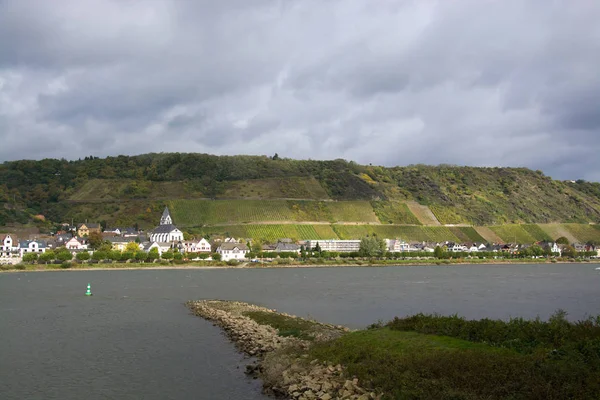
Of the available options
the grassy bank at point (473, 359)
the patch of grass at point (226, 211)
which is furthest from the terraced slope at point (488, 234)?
the grassy bank at point (473, 359)

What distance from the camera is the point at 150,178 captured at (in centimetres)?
17188

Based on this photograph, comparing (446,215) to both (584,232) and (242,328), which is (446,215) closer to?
(584,232)

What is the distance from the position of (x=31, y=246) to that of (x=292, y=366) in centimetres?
10653

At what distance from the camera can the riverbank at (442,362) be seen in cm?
1235

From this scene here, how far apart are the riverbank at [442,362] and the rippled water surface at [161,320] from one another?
7.16ft

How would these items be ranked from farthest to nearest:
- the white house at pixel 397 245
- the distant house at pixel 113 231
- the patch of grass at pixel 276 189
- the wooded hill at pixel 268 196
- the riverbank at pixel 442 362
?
the patch of grass at pixel 276 189 < the wooded hill at pixel 268 196 < the white house at pixel 397 245 < the distant house at pixel 113 231 < the riverbank at pixel 442 362

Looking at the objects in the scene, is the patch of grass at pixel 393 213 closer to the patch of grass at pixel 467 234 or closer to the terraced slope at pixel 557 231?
the patch of grass at pixel 467 234

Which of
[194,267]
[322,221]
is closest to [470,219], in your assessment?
[322,221]

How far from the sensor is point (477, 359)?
1402 centimetres

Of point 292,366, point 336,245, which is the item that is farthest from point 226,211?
point 292,366

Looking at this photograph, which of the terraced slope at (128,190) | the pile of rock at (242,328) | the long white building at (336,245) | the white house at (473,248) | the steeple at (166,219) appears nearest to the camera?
the pile of rock at (242,328)

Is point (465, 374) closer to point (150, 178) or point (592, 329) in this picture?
point (592, 329)

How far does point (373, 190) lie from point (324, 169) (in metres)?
22.8

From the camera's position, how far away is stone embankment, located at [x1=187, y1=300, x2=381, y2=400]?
620 inches
